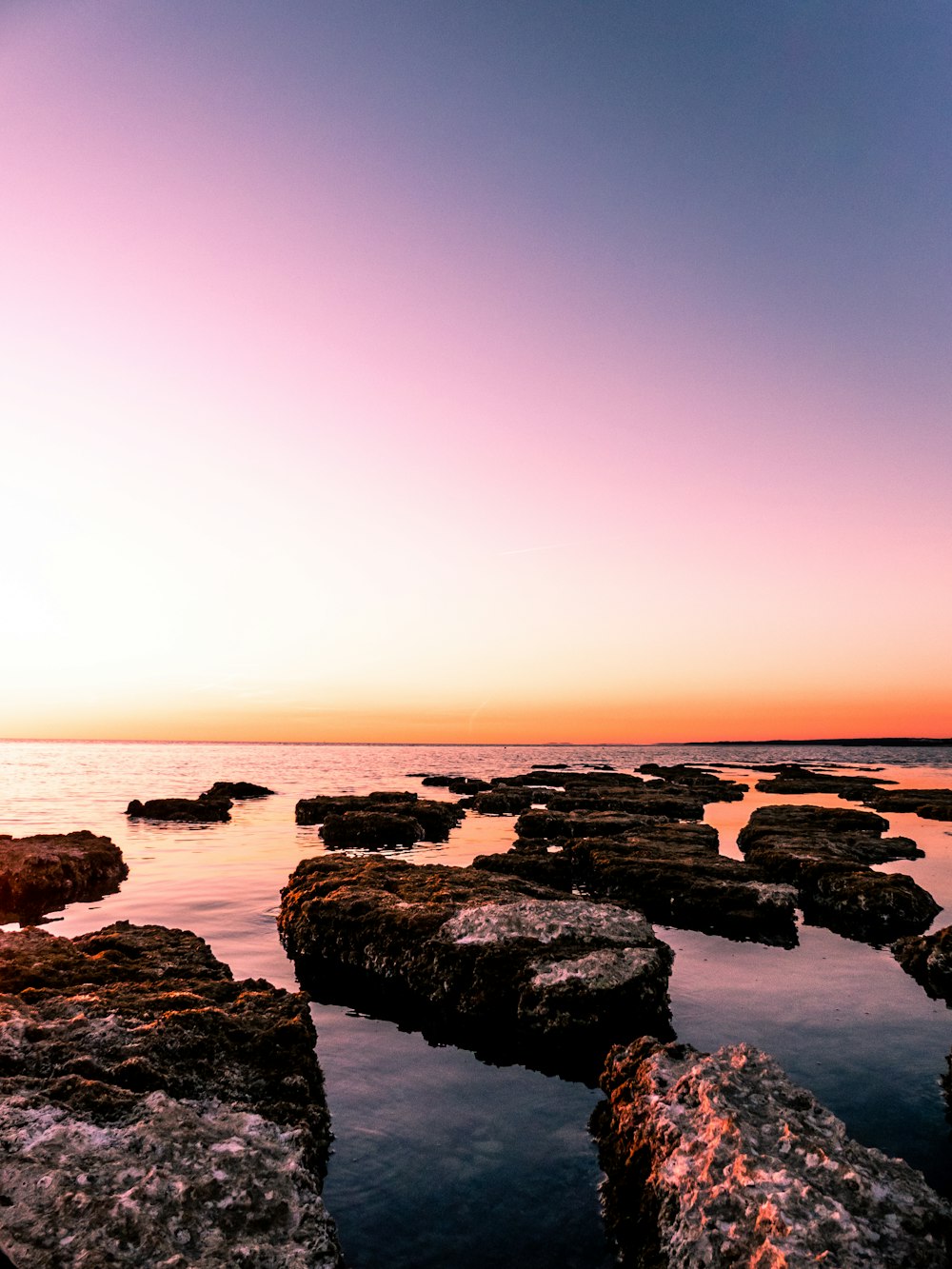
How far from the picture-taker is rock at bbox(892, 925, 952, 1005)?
11484 millimetres

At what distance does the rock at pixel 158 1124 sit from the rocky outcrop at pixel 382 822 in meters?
19.2

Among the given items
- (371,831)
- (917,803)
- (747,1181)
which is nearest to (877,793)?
(917,803)

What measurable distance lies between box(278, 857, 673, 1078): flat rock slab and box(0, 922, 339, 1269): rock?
2779 mm

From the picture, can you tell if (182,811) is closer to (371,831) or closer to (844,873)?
(371,831)

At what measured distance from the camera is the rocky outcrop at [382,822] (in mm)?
28344

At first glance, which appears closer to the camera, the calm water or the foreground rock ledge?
the foreground rock ledge

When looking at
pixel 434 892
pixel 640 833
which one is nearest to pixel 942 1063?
pixel 434 892

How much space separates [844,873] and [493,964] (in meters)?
11.8

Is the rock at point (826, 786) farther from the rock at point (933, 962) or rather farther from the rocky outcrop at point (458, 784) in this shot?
the rock at point (933, 962)

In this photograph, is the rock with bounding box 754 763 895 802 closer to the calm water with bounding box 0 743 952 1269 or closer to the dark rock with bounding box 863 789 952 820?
the dark rock with bounding box 863 789 952 820

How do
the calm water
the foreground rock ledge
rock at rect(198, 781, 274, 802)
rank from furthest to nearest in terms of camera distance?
rock at rect(198, 781, 274, 802)
the calm water
the foreground rock ledge

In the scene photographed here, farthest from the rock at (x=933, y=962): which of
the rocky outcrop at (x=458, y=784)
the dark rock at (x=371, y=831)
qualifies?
the rocky outcrop at (x=458, y=784)

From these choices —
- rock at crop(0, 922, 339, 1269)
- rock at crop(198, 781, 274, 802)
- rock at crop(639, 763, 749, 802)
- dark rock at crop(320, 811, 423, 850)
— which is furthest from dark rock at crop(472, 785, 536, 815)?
rock at crop(0, 922, 339, 1269)

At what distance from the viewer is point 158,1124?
5.86 meters
